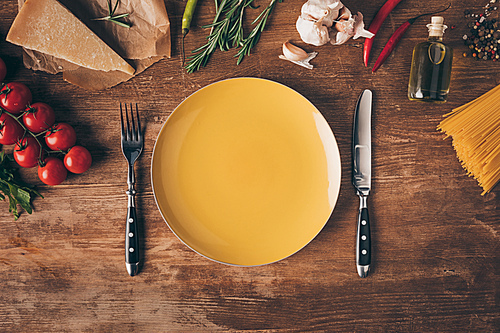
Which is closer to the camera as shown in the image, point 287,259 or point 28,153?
point 28,153

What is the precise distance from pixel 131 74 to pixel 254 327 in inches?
37.8

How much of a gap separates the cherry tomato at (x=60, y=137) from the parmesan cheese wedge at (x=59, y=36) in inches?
8.2

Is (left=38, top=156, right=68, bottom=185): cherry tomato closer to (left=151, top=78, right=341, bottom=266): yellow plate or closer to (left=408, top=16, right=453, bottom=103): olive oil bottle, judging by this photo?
(left=151, top=78, right=341, bottom=266): yellow plate

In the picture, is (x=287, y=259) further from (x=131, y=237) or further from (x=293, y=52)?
(x=293, y=52)

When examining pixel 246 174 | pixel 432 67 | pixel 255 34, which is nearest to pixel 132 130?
pixel 246 174

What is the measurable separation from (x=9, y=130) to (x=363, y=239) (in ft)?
3.86

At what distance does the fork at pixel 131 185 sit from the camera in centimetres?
94

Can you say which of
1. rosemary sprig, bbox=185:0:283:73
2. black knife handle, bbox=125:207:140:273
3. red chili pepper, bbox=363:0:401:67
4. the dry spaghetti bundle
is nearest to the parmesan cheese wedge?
rosemary sprig, bbox=185:0:283:73

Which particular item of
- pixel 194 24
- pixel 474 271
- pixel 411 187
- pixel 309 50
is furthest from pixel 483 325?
pixel 194 24

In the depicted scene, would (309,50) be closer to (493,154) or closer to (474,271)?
(493,154)

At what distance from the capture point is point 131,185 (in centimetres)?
94

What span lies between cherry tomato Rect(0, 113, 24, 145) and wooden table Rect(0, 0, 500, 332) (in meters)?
0.12

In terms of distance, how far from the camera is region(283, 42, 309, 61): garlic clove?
923 millimetres

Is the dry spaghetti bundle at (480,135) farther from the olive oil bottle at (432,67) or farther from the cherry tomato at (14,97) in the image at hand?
the cherry tomato at (14,97)
